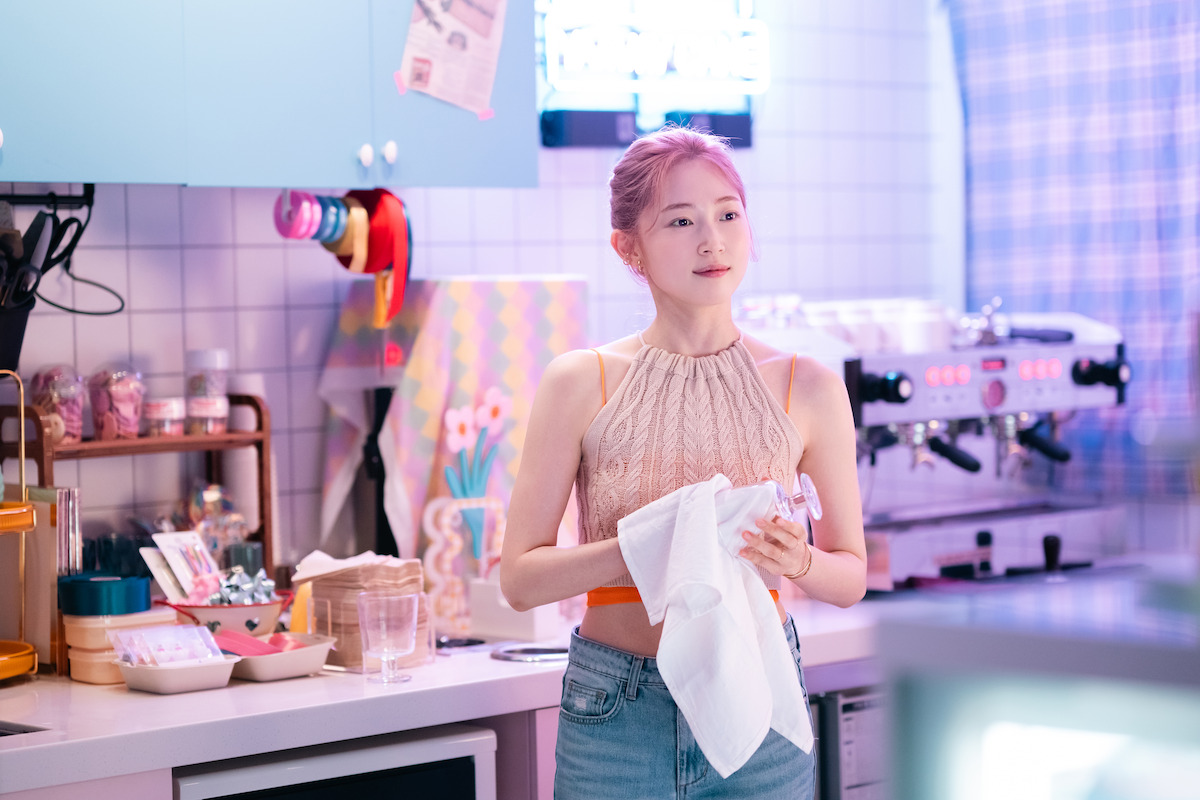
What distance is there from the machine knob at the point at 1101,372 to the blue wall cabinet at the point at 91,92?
1.87m

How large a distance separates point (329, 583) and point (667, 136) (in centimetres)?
94

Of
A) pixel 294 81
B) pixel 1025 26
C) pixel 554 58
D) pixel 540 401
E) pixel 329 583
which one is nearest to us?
pixel 540 401

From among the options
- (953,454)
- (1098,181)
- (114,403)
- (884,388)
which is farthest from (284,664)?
(1098,181)

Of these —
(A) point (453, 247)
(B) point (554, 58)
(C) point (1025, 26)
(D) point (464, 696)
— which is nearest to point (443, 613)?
(D) point (464, 696)

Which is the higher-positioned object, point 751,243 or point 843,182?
point 843,182

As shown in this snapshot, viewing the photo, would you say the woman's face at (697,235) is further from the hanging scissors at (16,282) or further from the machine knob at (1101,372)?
the machine knob at (1101,372)

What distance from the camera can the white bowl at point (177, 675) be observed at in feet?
6.34

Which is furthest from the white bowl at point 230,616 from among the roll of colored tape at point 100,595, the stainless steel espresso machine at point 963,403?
the stainless steel espresso machine at point 963,403

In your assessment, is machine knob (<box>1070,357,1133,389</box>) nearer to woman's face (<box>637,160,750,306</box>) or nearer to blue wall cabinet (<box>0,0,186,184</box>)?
woman's face (<box>637,160,750,306</box>)

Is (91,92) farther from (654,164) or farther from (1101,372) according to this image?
(1101,372)

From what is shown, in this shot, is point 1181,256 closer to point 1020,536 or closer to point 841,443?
point 1020,536

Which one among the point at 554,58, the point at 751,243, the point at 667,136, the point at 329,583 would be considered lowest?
the point at 329,583

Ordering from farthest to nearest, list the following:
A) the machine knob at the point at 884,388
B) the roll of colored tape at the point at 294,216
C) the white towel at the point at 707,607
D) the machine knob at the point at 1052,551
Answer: the machine knob at the point at 1052,551 → the machine knob at the point at 884,388 → the roll of colored tape at the point at 294,216 → the white towel at the point at 707,607

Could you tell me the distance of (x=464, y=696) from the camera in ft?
6.42
